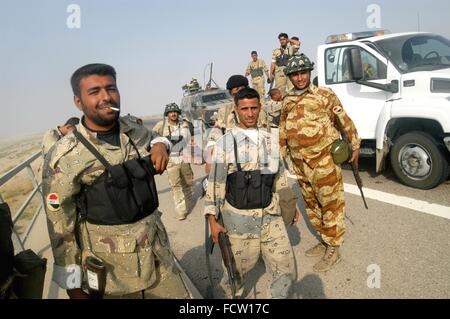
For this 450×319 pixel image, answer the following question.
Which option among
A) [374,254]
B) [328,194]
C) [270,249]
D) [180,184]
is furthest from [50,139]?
[374,254]

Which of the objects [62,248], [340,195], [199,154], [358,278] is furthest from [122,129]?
[199,154]

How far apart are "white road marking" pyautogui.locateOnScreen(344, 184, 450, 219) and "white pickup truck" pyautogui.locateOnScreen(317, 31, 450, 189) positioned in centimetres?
43

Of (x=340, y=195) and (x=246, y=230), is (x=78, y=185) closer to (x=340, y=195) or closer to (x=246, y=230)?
(x=246, y=230)

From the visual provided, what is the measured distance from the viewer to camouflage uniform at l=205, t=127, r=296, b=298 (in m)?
2.52

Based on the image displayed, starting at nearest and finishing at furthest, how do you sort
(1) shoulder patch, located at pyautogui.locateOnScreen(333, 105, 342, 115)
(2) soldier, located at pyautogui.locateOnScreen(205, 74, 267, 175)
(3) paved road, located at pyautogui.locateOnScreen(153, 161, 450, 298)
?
1. (3) paved road, located at pyautogui.locateOnScreen(153, 161, 450, 298)
2. (1) shoulder patch, located at pyautogui.locateOnScreen(333, 105, 342, 115)
3. (2) soldier, located at pyautogui.locateOnScreen(205, 74, 267, 175)

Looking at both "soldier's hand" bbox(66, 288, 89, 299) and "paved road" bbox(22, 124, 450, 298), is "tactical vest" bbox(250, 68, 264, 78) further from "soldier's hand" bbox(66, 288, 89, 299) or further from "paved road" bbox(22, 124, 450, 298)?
"soldier's hand" bbox(66, 288, 89, 299)

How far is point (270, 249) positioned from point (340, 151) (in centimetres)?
127

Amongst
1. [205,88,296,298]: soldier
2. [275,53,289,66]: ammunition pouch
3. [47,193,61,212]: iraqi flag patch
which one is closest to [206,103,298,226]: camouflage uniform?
[205,88,296,298]: soldier

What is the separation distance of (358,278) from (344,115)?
161cm

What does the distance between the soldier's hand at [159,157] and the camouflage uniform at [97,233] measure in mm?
110

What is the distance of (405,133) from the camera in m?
5.15

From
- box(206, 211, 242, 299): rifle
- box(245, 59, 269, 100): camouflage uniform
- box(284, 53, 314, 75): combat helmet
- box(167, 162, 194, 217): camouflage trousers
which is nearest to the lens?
box(206, 211, 242, 299): rifle

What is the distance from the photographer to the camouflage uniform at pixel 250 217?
252cm

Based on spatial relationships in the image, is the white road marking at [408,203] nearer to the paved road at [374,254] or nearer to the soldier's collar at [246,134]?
the paved road at [374,254]
